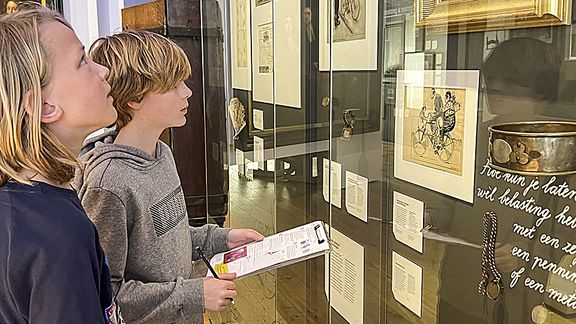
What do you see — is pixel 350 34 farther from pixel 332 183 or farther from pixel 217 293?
pixel 217 293

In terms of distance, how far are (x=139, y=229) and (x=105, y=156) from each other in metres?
0.18

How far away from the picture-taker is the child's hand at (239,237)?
1.60 metres

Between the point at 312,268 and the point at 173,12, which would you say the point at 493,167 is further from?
the point at 173,12

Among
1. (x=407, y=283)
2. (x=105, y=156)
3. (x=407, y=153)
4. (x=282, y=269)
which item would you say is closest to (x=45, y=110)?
(x=105, y=156)

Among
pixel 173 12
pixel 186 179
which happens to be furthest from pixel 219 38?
pixel 186 179

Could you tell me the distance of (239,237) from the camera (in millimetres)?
1609

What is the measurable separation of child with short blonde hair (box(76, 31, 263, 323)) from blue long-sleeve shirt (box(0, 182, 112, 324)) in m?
0.38

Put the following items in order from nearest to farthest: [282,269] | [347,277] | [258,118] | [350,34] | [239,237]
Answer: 1. [239,237]
2. [350,34]
3. [347,277]
4. [282,269]
5. [258,118]

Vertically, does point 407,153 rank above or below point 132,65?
below

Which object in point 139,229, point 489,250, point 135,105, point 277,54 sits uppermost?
point 277,54

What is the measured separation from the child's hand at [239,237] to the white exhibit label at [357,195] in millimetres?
582

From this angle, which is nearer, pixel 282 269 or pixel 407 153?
pixel 407 153

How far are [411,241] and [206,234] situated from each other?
2.07 ft

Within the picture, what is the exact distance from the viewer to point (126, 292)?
1.29 meters
